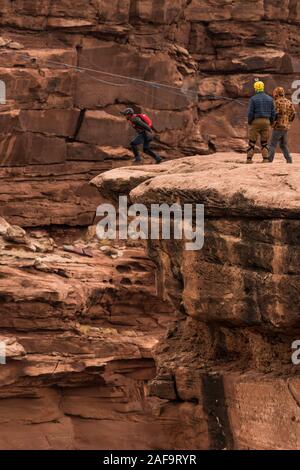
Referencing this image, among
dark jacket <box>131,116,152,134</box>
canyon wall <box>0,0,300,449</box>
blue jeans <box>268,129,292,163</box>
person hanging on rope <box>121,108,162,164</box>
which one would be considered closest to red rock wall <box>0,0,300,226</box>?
canyon wall <box>0,0,300,449</box>

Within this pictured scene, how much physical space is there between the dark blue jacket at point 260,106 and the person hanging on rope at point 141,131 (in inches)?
165

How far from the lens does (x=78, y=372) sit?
35062 mm

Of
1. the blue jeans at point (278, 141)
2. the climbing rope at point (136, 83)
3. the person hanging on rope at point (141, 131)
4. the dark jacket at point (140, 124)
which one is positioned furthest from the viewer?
the climbing rope at point (136, 83)

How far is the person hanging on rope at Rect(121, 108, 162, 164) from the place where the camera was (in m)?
35.2

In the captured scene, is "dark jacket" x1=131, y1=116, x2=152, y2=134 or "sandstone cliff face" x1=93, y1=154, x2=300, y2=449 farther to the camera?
"dark jacket" x1=131, y1=116, x2=152, y2=134

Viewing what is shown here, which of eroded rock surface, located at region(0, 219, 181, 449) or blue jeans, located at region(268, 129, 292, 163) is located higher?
blue jeans, located at region(268, 129, 292, 163)

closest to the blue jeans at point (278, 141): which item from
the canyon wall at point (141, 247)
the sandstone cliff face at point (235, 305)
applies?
the canyon wall at point (141, 247)

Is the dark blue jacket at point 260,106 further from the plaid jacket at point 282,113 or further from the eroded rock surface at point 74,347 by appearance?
the eroded rock surface at point 74,347

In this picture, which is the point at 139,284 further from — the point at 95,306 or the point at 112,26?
the point at 112,26

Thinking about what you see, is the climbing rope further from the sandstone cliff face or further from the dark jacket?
the sandstone cliff face

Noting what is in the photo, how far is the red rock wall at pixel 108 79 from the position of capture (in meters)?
38.8

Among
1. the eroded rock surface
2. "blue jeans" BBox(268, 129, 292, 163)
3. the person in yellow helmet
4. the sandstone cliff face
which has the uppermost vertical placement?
the person in yellow helmet

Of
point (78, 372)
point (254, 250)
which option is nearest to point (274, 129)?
point (254, 250)

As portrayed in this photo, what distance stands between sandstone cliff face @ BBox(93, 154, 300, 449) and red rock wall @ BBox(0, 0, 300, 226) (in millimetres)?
8819
